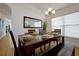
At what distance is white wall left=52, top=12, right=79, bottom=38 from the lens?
6.07ft

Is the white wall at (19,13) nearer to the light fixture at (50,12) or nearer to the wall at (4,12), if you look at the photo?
the wall at (4,12)

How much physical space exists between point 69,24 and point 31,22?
747 mm

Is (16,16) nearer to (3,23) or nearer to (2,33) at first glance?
(3,23)

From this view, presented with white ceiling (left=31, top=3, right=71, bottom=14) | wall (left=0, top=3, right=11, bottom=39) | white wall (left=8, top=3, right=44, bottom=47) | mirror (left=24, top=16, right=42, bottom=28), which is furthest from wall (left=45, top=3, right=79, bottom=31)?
wall (left=0, top=3, right=11, bottom=39)

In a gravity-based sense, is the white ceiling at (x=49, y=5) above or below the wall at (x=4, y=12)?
above

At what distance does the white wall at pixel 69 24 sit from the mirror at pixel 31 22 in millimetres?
297

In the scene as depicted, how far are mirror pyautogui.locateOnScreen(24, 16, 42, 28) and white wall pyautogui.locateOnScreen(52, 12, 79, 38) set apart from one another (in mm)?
297

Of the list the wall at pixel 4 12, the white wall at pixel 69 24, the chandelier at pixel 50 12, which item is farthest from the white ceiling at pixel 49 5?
the wall at pixel 4 12

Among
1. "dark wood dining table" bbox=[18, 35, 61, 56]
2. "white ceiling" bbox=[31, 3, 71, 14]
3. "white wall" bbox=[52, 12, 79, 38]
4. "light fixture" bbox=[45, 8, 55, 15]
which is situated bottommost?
"dark wood dining table" bbox=[18, 35, 61, 56]

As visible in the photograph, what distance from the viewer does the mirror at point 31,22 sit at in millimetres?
1906

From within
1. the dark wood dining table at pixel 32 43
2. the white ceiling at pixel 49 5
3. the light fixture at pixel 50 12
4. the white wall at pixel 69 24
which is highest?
the white ceiling at pixel 49 5

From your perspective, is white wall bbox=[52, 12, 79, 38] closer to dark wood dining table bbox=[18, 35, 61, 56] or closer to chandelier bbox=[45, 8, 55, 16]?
chandelier bbox=[45, 8, 55, 16]

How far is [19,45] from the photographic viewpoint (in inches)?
72.4

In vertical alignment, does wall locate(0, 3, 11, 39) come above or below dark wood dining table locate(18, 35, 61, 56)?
above
